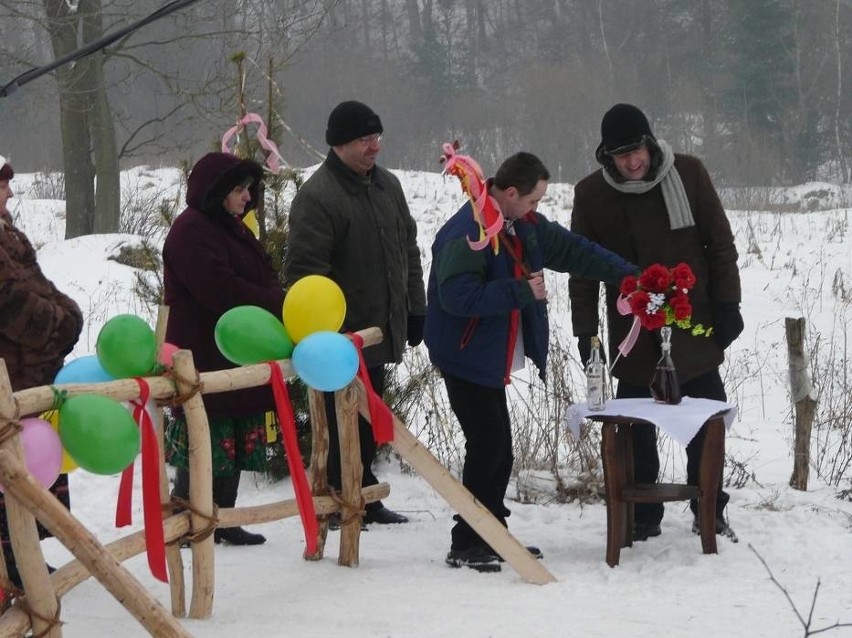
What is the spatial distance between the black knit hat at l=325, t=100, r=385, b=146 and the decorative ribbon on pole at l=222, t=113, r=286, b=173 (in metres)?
0.73

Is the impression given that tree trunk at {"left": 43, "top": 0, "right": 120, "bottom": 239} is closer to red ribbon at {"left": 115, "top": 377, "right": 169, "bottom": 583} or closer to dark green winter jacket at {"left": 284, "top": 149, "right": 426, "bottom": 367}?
dark green winter jacket at {"left": 284, "top": 149, "right": 426, "bottom": 367}

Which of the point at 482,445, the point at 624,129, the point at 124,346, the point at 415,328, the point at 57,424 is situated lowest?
the point at 482,445

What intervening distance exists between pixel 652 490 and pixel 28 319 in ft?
8.34

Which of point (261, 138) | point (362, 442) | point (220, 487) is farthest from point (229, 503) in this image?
point (261, 138)

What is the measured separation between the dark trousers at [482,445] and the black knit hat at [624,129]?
1155 mm

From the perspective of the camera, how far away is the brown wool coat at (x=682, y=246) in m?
5.38

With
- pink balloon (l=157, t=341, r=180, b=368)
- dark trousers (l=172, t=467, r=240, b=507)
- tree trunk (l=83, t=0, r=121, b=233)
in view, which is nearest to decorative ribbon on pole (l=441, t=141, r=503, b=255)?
pink balloon (l=157, t=341, r=180, b=368)

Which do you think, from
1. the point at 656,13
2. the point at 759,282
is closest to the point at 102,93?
the point at 759,282

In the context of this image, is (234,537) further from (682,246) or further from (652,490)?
(682,246)

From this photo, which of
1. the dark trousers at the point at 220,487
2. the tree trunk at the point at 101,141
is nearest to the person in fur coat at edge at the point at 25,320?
the dark trousers at the point at 220,487

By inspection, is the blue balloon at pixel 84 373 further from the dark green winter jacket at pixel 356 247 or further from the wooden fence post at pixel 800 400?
the wooden fence post at pixel 800 400

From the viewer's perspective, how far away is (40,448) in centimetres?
346

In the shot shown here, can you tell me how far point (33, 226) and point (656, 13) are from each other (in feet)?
106

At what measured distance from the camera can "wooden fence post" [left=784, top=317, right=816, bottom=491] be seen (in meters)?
6.39
